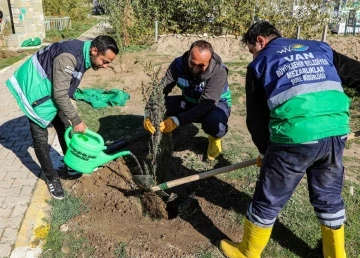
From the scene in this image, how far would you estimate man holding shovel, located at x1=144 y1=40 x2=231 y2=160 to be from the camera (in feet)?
12.8

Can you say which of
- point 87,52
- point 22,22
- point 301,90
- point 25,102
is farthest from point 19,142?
point 22,22

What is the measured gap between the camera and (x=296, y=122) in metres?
2.39

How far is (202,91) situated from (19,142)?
8.94 feet

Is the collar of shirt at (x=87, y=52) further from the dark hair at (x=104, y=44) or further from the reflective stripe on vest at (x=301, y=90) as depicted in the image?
the reflective stripe on vest at (x=301, y=90)

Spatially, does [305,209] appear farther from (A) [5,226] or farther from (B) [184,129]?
(A) [5,226]

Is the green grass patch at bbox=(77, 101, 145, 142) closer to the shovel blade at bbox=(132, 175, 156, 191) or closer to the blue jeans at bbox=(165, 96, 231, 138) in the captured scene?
the blue jeans at bbox=(165, 96, 231, 138)

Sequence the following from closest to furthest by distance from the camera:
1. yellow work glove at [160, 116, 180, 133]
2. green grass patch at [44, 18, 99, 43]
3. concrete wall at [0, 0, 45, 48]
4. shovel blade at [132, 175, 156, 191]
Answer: shovel blade at [132, 175, 156, 191], yellow work glove at [160, 116, 180, 133], concrete wall at [0, 0, 45, 48], green grass patch at [44, 18, 99, 43]

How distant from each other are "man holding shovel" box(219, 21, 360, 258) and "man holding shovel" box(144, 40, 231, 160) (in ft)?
3.96

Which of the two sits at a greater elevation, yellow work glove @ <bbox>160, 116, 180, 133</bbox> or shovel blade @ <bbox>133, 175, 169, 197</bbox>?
yellow work glove @ <bbox>160, 116, 180, 133</bbox>

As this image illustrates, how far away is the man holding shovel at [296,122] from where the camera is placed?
239cm

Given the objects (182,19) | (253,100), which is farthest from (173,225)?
(182,19)

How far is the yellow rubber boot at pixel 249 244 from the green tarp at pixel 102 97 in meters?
3.98

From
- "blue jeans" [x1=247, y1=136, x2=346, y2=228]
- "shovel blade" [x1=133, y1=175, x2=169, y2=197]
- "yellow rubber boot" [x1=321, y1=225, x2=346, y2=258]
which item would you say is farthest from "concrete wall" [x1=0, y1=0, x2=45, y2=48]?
"yellow rubber boot" [x1=321, y1=225, x2=346, y2=258]

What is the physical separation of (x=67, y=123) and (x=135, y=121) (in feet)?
6.59
